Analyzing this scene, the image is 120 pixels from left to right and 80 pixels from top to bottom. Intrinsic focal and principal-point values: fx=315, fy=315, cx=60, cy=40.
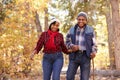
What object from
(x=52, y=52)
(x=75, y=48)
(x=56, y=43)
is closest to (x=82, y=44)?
(x=75, y=48)

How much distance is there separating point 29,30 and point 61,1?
5.68 m

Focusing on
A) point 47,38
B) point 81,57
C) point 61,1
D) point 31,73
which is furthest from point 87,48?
point 61,1

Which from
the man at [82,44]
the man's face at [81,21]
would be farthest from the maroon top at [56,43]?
the man's face at [81,21]

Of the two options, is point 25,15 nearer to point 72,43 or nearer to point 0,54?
point 0,54

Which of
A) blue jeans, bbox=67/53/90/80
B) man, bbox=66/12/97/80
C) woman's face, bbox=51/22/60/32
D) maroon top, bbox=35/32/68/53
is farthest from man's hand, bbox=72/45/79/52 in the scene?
woman's face, bbox=51/22/60/32

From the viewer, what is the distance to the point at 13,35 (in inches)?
460

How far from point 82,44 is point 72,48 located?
0.26m

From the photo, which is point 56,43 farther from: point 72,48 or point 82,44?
point 82,44

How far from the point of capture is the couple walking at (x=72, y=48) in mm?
6934

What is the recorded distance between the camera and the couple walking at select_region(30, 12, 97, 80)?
6934 millimetres

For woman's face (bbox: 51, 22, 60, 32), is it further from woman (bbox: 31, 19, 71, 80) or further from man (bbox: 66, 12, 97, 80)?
man (bbox: 66, 12, 97, 80)

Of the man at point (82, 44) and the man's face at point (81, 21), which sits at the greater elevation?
the man's face at point (81, 21)

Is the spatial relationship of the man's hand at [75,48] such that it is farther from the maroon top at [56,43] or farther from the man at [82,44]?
the maroon top at [56,43]

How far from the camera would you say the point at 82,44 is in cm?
699
